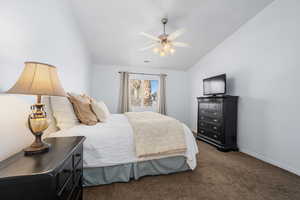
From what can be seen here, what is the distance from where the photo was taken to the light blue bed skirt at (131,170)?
4.92 feet

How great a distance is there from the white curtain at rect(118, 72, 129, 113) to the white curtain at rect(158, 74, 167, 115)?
1.19 meters

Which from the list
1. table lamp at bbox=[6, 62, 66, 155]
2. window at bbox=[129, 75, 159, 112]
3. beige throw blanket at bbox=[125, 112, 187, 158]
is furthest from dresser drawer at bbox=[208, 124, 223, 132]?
table lamp at bbox=[6, 62, 66, 155]

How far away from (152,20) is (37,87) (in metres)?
2.41

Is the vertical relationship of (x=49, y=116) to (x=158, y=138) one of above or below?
above

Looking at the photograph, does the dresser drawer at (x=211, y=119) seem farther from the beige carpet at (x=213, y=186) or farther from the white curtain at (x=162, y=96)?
the white curtain at (x=162, y=96)

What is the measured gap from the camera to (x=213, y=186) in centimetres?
155

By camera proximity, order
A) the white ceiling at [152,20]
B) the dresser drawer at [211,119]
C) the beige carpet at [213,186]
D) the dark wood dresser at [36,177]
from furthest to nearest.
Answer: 1. the dresser drawer at [211,119]
2. the white ceiling at [152,20]
3. the beige carpet at [213,186]
4. the dark wood dresser at [36,177]

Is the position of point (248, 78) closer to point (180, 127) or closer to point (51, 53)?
point (180, 127)

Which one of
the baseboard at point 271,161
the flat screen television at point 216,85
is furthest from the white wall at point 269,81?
the flat screen television at point 216,85

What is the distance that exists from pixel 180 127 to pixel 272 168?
1717 mm

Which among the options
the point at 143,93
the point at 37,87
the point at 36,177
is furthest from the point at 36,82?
the point at 143,93

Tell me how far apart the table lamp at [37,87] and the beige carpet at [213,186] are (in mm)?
923

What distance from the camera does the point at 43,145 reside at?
0.88m

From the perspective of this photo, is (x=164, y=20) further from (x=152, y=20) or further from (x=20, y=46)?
(x=20, y=46)
